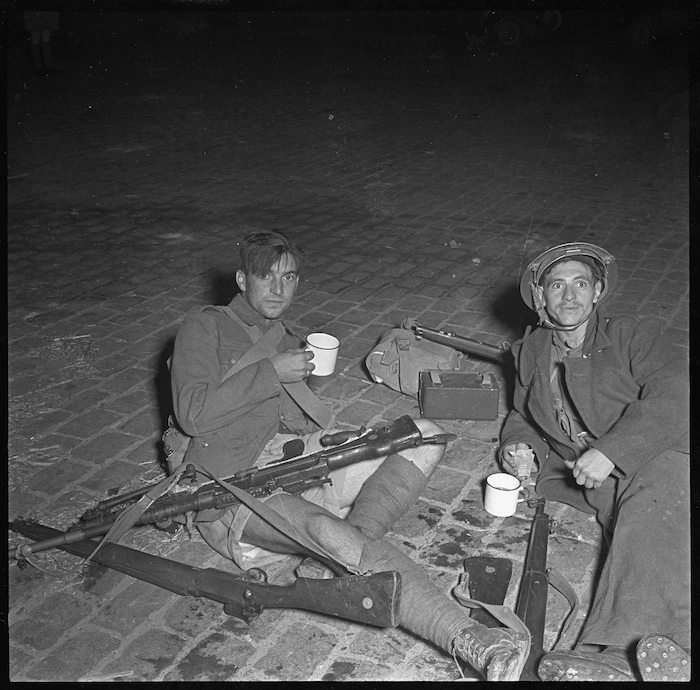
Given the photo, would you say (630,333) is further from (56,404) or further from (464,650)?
(56,404)

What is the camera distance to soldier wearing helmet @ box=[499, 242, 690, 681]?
3.10 metres

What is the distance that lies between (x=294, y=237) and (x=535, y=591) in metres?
5.98

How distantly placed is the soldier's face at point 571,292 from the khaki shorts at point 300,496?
1145 mm

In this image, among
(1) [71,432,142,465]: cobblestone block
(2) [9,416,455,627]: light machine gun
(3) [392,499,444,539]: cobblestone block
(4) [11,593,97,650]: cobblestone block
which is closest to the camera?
(2) [9,416,455,627]: light machine gun

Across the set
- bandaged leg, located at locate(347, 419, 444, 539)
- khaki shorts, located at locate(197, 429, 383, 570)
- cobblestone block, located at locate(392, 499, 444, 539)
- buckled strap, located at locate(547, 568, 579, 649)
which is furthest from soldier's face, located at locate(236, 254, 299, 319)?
buckled strap, located at locate(547, 568, 579, 649)

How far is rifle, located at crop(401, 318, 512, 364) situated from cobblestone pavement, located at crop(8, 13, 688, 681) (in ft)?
0.95

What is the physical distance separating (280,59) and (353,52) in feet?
9.70

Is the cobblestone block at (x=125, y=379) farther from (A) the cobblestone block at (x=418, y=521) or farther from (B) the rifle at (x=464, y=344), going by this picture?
(A) the cobblestone block at (x=418, y=521)

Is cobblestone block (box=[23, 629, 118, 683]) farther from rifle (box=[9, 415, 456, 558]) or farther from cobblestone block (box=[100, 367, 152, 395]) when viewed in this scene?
cobblestone block (box=[100, 367, 152, 395])

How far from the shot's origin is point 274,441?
12.9ft

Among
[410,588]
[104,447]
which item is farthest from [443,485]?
[104,447]

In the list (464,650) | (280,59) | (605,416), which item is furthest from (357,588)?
(280,59)

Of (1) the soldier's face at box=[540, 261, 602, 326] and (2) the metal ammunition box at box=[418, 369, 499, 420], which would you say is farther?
(2) the metal ammunition box at box=[418, 369, 499, 420]

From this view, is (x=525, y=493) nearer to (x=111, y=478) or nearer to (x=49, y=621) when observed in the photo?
(x=111, y=478)
